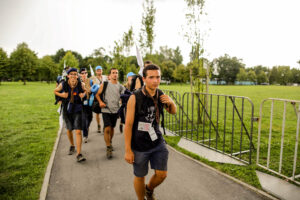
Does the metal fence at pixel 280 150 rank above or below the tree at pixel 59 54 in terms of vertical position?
below

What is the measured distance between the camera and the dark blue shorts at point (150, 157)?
8.52 ft

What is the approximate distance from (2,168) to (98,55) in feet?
273

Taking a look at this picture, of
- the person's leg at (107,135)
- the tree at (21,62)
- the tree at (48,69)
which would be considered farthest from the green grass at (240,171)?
the tree at (48,69)

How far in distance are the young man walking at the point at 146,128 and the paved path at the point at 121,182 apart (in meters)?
0.86

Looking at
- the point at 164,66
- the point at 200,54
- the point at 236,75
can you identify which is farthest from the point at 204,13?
the point at 236,75

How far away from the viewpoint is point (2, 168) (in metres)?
4.44

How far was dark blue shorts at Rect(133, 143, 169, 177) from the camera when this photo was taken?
2596 mm

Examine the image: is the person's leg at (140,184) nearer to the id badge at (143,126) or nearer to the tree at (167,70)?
the id badge at (143,126)

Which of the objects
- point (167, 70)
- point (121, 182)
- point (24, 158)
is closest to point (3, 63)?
point (167, 70)

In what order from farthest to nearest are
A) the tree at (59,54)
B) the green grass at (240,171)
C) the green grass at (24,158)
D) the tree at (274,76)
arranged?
the tree at (274,76), the tree at (59,54), the green grass at (240,171), the green grass at (24,158)

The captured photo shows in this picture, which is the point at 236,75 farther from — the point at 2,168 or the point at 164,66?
the point at 2,168

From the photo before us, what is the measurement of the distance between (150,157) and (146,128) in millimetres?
434

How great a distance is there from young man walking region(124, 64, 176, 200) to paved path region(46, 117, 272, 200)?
86 centimetres

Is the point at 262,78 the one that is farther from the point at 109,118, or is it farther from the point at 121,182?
the point at 121,182
